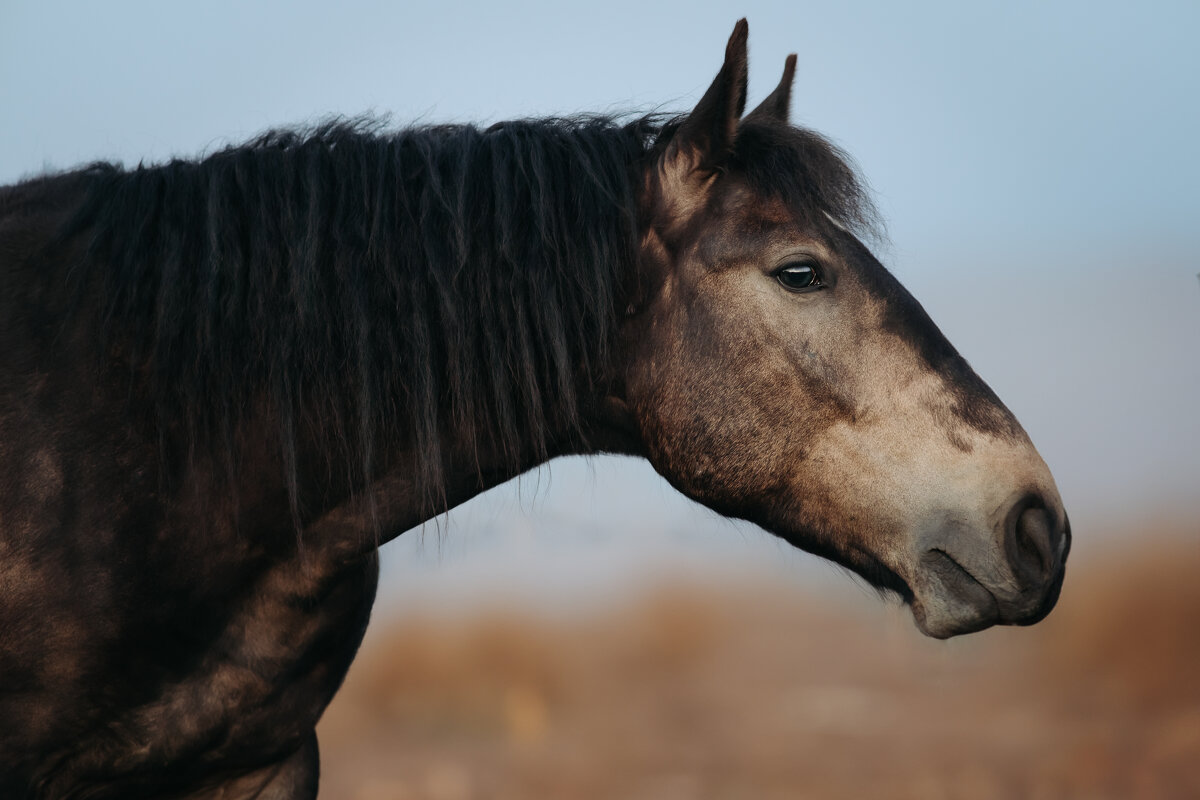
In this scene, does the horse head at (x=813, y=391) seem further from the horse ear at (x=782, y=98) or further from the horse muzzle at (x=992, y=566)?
the horse ear at (x=782, y=98)

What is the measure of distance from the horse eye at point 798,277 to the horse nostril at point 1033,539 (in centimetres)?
60

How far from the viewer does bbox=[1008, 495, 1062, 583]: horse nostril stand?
1.77 meters

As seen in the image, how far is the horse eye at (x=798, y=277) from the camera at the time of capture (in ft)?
6.54

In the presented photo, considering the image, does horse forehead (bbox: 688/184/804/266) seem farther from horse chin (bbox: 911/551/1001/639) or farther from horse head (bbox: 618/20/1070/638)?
horse chin (bbox: 911/551/1001/639)

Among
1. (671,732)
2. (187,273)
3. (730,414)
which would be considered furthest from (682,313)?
(671,732)

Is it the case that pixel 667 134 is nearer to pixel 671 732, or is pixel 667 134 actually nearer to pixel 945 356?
pixel 945 356

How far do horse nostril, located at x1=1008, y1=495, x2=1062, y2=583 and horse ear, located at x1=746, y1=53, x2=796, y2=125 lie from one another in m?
1.17

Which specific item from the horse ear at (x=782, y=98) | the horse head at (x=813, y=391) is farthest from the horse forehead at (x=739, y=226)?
the horse ear at (x=782, y=98)

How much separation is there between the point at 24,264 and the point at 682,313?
1.44m

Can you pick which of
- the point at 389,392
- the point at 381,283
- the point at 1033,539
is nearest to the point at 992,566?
the point at 1033,539

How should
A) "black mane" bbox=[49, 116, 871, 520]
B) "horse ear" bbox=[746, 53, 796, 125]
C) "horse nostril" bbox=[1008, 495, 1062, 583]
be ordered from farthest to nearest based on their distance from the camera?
"horse ear" bbox=[746, 53, 796, 125], "black mane" bbox=[49, 116, 871, 520], "horse nostril" bbox=[1008, 495, 1062, 583]

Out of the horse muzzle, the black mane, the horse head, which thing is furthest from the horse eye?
the horse muzzle

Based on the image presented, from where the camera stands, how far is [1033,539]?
178 centimetres

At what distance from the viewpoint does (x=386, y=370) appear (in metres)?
1.98
